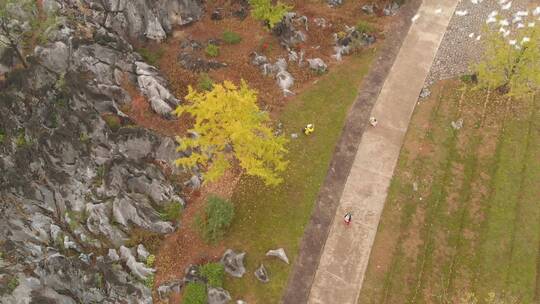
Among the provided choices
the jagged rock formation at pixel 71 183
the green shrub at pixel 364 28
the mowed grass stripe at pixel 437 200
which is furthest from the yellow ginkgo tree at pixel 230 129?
the green shrub at pixel 364 28

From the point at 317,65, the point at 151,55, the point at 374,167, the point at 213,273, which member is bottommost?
the point at 374,167

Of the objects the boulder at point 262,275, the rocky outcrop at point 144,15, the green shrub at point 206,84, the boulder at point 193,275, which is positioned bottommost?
the boulder at point 262,275

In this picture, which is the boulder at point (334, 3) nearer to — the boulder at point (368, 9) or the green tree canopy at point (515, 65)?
the boulder at point (368, 9)

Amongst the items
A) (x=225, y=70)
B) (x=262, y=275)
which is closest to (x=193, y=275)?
(x=262, y=275)

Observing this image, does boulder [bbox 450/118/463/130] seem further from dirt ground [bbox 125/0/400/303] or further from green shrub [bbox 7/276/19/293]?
green shrub [bbox 7/276/19/293]

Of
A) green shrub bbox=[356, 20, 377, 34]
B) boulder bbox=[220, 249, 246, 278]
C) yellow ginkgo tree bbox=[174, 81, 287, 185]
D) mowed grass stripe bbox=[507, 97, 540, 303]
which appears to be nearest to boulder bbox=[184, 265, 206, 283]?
boulder bbox=[220, 249, 246, 278]

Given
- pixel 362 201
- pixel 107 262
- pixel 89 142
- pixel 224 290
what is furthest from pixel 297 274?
pixel 89 142

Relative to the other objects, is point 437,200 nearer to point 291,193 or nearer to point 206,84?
point 291,193
